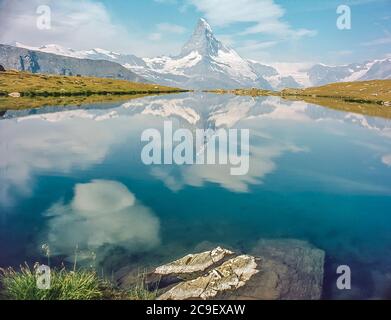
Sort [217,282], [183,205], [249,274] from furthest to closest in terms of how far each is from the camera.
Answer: [183,205]
[249,274]
[217,282]

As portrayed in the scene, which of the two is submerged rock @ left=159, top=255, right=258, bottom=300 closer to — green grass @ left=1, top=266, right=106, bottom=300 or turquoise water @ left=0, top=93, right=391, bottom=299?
green grass @ left=1, top=266, right=106, bottom=300

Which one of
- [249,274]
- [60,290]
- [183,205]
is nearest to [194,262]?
[249,274]

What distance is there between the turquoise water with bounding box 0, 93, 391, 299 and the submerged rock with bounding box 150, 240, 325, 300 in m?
1.01

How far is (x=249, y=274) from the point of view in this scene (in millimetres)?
19922

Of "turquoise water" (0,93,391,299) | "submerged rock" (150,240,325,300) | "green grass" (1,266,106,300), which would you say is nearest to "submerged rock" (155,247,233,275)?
"submerged rock" (150,240,325,300)

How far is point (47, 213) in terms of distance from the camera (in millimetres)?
28641

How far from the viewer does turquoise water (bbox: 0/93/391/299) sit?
2303cm

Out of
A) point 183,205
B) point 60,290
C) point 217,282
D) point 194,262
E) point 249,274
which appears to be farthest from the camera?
point 183,205

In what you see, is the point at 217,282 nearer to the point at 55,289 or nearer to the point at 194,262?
the point at 194,262

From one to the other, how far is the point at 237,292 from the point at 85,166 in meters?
30.3

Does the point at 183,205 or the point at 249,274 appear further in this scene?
the point at 183,205

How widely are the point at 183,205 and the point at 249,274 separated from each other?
12.4 m

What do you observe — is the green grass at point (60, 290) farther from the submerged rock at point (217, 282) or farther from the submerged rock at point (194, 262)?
the submerged rock at point (194, 262)
